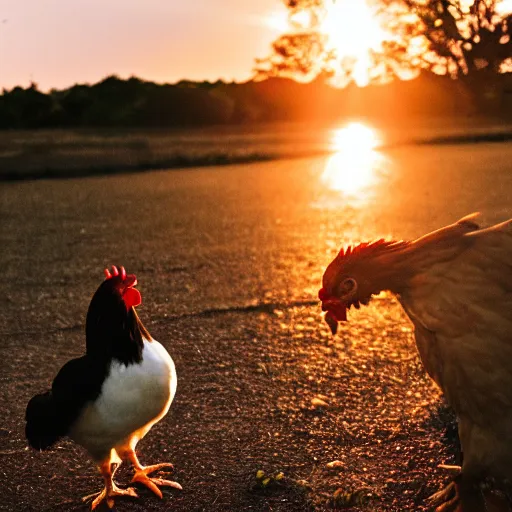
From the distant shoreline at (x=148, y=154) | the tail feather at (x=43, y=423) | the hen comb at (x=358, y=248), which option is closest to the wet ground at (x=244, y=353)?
the tail feather at (x=43, y=423)

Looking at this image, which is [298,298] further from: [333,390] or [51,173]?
[51,173]

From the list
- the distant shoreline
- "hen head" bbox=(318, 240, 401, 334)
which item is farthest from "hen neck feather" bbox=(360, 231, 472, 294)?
the distant shoreline

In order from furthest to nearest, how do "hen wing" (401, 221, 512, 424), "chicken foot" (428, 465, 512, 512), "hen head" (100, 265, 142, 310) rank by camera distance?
"hen head" (100, 265, 142, 310) → "chicken foot" (428, 465, 512, 512) → "hen wing" (401, 221, 512, 424)

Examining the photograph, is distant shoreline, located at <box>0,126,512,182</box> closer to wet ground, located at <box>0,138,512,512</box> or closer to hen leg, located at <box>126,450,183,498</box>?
wet ground, located at <box>0,138,512,512</box>

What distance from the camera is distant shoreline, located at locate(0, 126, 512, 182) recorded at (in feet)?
47.2

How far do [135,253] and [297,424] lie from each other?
4092 mm

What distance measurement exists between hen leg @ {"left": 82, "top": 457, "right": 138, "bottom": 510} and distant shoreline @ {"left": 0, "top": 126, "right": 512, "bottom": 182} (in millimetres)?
11945

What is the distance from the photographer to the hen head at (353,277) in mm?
2506

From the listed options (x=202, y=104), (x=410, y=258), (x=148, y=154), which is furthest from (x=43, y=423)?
(x=202, y=104)

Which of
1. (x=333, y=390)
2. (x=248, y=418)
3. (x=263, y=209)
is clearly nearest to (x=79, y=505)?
(x=248, y=418)

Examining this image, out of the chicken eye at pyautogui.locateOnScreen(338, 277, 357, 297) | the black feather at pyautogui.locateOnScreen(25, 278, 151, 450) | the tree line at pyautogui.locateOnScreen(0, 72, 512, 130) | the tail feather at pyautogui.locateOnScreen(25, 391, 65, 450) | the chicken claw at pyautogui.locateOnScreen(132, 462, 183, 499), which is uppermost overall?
the tree line at pyautogui.locateOnScreen(0, 72, 512, 130)

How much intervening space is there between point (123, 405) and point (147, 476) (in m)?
0.48

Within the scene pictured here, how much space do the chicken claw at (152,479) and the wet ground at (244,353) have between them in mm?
52

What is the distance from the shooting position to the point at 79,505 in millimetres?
2803
